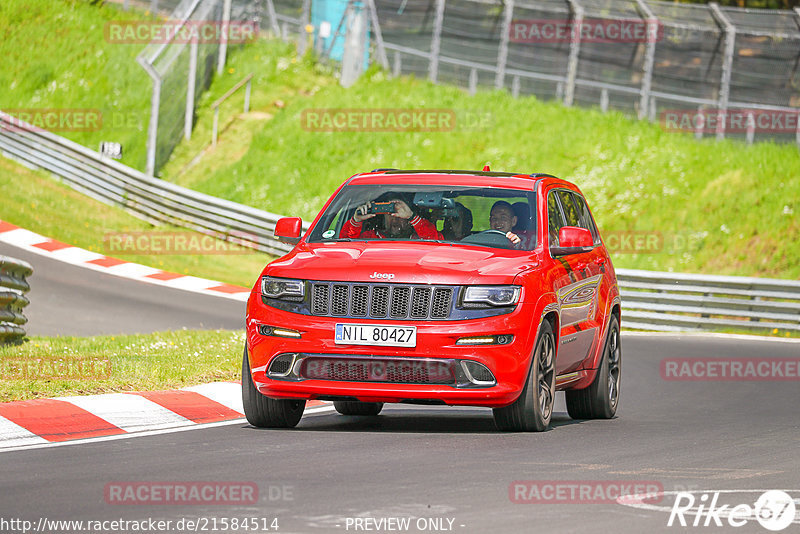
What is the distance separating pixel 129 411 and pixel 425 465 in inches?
121

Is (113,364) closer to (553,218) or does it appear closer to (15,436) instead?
(15,436)

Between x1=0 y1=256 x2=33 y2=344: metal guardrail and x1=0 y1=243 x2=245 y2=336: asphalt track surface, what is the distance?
11.4 feet

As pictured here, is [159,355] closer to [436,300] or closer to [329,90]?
[436,300]

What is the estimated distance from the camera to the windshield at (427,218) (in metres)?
10.3

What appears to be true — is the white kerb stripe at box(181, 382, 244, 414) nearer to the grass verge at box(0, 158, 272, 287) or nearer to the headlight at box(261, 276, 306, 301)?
the headlight at box(261, 276, 306, 301)

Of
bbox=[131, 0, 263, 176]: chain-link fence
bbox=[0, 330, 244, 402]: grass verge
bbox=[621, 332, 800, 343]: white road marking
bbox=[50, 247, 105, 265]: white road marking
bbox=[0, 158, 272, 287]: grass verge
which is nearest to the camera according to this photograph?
bbox=[0, 330, 244, 402]: grass verge

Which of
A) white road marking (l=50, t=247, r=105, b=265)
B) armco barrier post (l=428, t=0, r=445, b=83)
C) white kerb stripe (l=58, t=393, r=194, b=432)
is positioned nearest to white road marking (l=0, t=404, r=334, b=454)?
white kerb stripe (l=58, t=393, r=194, b=432)

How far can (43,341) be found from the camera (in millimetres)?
15453

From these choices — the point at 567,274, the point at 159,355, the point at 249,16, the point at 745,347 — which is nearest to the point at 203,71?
the point at 249,16

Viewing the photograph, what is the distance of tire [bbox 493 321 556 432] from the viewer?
9578mm

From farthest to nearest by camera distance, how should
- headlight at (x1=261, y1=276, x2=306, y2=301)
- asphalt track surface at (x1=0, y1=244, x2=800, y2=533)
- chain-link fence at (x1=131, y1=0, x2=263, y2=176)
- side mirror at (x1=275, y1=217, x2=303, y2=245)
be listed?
1. chain-link fence at (x1=131, y1=0, x2=263, y2=176)
2. side mirror at (x1=275, y1=217, x2=303, y2=245)
3. headlight at (x1=261, y1=276, x2=306, y2=301)
4. asphalt track surface at (x1=0, y1=244, x2=800, y2=533)

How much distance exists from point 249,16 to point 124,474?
33621 millimetres

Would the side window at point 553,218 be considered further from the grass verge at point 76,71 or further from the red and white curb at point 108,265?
the grass verge at point 76,71

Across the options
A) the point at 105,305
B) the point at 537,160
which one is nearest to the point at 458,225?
the point at 105,305
